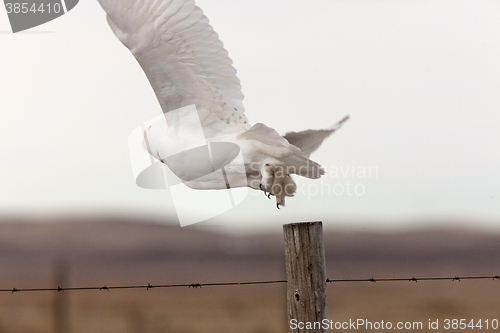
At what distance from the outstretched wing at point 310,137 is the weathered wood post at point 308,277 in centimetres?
115

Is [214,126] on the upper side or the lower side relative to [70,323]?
upper

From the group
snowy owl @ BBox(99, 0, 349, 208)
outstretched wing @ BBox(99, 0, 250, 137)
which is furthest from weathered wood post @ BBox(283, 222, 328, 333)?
outstretched wing @ BBox(99, 0, 250, 137)

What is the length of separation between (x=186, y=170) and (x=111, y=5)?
1.11 m

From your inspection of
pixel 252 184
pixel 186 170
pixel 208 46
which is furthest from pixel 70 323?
pixel 208 46

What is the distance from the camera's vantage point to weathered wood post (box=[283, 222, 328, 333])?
1.75 metres

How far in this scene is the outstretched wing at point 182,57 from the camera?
257cm

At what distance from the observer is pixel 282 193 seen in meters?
2.75

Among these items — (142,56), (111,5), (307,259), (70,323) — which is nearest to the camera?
(307,259)

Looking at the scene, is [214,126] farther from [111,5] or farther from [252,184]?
[111,5]

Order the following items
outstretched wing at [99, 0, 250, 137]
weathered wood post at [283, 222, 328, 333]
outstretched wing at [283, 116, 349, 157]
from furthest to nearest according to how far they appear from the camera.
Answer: outstretched wing at [283, 116, 349, 157] < outstretched wing at [99, 0, 250, 137] < weathered wood post at [283, 222, 328, 333]

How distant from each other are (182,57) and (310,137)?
990 mm

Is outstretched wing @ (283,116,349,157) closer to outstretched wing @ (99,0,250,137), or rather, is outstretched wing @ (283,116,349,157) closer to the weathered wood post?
outstretched wing @ (99,0,250,137)

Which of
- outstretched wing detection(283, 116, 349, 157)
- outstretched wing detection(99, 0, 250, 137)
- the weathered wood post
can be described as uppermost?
outstretched wing detection(99, 0, 250, 137)

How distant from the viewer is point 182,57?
277 cm
